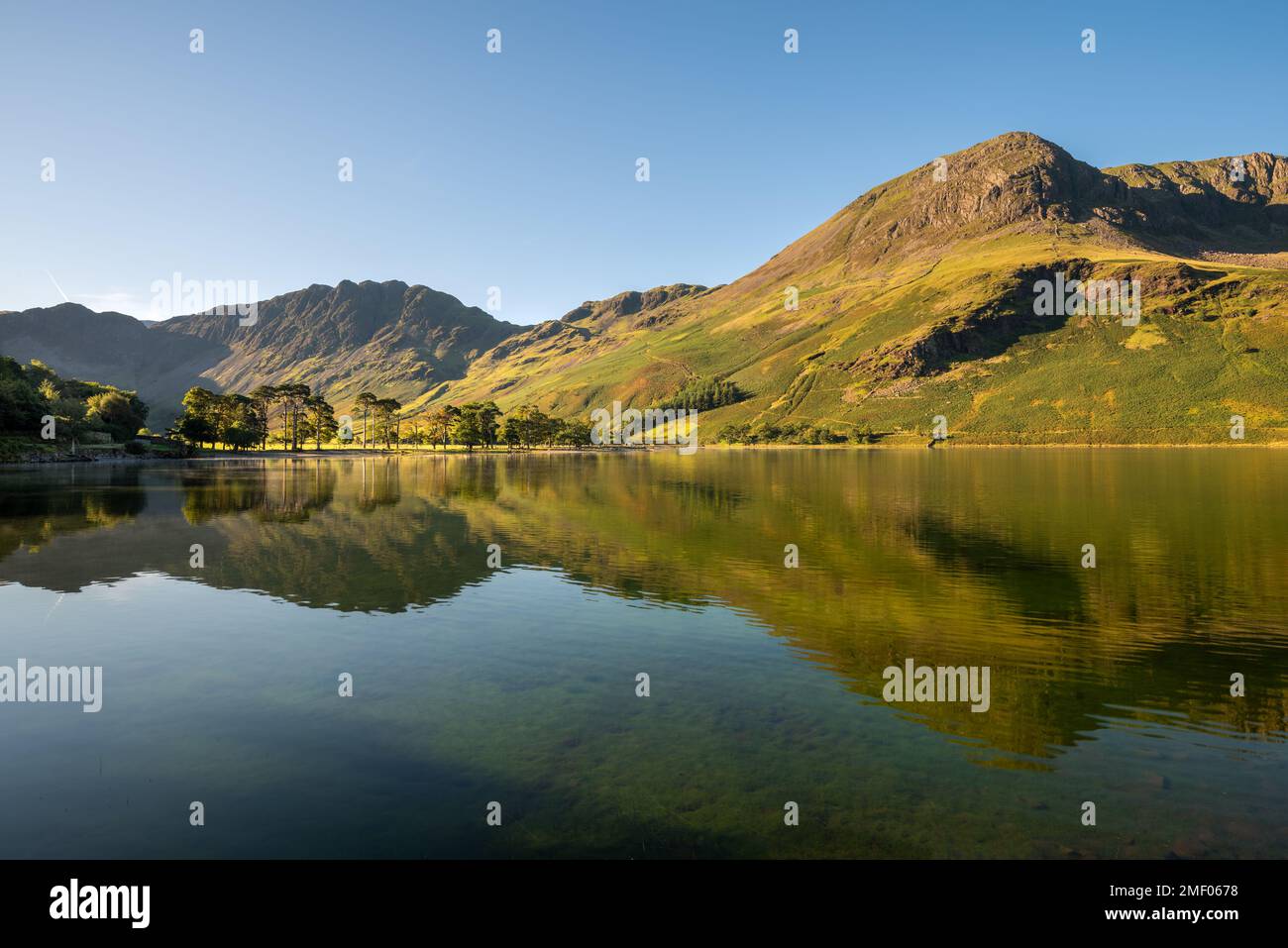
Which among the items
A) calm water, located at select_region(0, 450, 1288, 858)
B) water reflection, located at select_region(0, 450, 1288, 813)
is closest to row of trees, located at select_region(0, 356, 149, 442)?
water reflection, located at select_region(0, 450, 1288, 813)

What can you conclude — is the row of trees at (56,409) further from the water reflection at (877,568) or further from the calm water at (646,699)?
the calm water at (646,699)

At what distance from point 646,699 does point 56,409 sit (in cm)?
20059

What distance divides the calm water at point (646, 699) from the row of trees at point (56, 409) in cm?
13068

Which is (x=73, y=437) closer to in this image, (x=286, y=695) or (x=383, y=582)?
(x=383, y=582)

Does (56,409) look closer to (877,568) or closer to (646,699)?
(877,568)

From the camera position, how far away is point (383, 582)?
36.4 meters

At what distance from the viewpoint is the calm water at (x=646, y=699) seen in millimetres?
13359

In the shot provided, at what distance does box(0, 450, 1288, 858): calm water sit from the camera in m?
13.4

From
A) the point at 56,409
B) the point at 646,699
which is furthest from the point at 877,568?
the point at 56,409

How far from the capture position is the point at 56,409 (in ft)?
529

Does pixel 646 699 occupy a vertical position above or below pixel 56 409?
below

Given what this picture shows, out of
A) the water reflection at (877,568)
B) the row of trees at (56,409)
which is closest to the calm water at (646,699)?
the water reflection at (877,568)

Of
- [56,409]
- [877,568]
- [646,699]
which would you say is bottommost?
[646,699]
